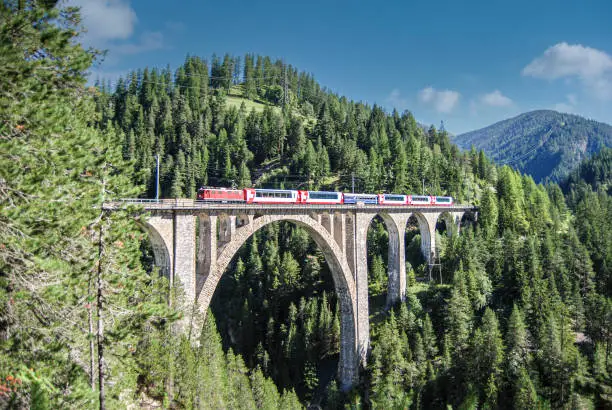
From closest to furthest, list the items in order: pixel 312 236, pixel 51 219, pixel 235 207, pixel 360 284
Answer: pixel 51 219 → pixel 235 207 → pixel 312 236 → pixel 360 284

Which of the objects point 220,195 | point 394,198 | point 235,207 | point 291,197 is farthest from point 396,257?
point 220,195

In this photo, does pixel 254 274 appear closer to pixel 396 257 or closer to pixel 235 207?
pixel 396 257

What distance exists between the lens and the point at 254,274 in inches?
2393

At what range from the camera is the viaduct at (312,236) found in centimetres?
2044

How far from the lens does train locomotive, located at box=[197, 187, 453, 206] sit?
24.6m

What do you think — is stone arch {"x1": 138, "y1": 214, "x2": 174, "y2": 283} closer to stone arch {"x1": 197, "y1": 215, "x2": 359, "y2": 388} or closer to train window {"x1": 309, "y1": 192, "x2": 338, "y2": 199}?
stone arch {"x1": 197, "y1": 215, "x2": 359, "y2": 388}

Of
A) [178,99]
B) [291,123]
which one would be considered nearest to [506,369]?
[291,123]

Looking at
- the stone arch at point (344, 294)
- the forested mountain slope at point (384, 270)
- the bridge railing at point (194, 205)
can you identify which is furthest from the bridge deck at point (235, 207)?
the forested mountain slope at point (384, 270)

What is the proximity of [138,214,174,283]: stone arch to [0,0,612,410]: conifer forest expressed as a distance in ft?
5.03

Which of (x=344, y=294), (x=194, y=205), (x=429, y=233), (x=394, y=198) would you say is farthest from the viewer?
(x=429, y=233)

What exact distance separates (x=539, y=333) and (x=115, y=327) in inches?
1295

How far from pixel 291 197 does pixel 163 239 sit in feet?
43.1

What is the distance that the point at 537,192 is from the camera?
65.6 m

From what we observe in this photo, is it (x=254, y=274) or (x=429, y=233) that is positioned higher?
(x=429, y=233)
